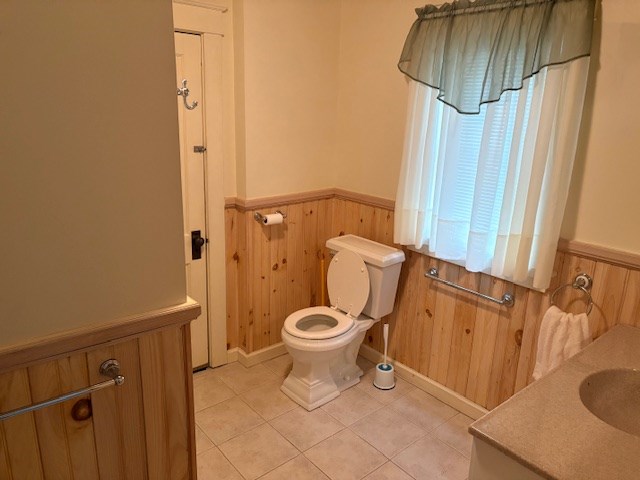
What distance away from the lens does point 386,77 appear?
279 centimetres

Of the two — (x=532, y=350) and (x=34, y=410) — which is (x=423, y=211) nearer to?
(x=532, y=350)

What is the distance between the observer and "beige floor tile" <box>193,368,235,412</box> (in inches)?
108

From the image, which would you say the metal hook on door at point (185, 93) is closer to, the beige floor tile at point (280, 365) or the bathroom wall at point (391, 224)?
the bathroom wall at point (391, 224)

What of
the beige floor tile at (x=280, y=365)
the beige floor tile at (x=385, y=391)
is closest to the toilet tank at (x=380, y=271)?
the beige floor tile at (x=385, y=391)

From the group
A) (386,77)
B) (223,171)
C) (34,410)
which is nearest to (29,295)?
(34,410)

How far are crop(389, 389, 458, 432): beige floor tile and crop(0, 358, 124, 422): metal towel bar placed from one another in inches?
71.9

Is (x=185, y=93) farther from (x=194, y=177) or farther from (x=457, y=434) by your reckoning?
(x=457, y=434)

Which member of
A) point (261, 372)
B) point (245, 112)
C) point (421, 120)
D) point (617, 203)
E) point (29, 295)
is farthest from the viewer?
point (261, 372)

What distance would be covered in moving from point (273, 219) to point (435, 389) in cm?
139

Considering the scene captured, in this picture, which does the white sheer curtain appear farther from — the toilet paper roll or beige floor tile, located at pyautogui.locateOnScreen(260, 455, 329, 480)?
beige floor tile, located at pyautogui.locateOnScreen(260, 455, 329, 480)

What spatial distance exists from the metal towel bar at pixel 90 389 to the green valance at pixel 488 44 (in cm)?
188

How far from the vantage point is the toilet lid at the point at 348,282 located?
9.18 ft

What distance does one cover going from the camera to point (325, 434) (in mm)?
2490

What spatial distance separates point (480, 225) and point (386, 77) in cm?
107
